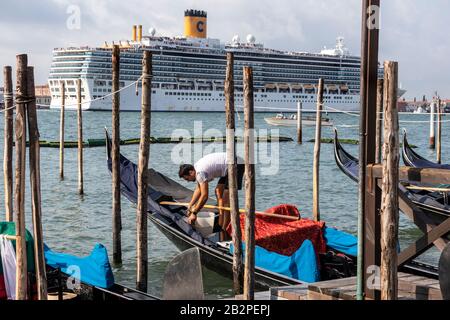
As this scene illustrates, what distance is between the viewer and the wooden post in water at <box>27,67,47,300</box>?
15.4 feet

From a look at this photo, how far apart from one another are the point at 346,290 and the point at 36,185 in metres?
1.93

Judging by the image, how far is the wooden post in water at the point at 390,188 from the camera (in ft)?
12.5

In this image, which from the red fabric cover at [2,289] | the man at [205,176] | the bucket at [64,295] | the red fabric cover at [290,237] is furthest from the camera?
the man at [205,176]

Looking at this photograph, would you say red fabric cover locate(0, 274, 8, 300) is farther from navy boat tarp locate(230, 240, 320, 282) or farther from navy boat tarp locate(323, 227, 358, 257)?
navy boat tarp locate(323, 227, 358, 257)

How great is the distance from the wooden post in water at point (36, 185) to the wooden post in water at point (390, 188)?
2072mm

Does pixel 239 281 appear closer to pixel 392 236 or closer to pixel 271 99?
pixel 392 236

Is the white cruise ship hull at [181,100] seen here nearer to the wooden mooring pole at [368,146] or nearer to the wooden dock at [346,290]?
the wooden dock at [346,290]

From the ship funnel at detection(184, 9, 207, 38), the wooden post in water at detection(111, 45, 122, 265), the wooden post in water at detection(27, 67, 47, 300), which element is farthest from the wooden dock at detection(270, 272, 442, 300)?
the ship funnel at detection(184, 9, 207, 38)

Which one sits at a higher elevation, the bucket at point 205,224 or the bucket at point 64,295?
the bucket at point 205,224

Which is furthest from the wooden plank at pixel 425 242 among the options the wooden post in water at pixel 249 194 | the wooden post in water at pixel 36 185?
the wooden post in water at pixel 36 185

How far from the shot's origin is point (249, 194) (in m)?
5.61

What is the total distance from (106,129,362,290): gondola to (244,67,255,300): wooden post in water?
1.32 feet

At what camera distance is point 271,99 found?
48.7m

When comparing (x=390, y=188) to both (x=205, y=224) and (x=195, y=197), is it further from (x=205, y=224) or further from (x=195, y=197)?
(x=205, y=224)
